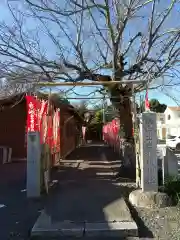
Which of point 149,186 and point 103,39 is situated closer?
point 149,186

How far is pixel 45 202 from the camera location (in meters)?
8.80

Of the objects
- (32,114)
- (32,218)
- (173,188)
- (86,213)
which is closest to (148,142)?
(173,188)

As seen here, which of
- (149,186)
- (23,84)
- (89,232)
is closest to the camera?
(89,232)

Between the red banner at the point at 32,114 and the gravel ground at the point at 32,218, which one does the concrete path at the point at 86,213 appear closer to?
the gravel ground at the point at 32,218

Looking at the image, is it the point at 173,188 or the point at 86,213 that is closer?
the point at 86,213

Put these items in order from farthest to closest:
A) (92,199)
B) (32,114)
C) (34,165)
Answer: (32,114), (34,165), (92,199)

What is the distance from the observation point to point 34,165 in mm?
9594

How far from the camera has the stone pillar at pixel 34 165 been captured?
30.9ft

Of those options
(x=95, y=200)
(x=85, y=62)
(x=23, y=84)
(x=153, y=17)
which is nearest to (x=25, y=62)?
(x=23, y=84)

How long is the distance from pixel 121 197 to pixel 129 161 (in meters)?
3.29

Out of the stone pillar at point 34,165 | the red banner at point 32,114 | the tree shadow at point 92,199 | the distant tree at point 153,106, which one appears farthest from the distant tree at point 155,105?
the stone pillar at point 34,165

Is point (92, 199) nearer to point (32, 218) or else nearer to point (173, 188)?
point (32, 218)

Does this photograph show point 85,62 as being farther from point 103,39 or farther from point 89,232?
point 89,232

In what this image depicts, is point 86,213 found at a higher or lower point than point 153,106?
lower
